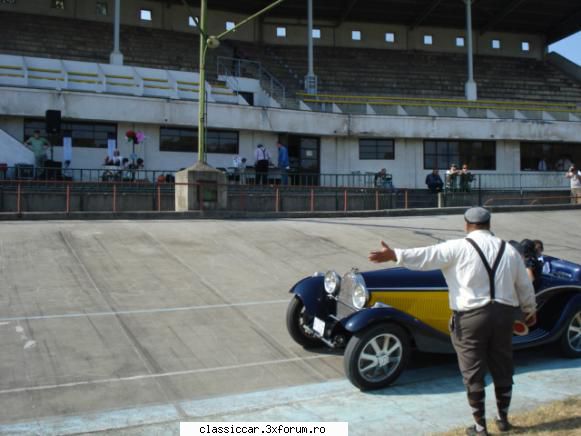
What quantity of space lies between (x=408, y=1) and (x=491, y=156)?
13.3 metres

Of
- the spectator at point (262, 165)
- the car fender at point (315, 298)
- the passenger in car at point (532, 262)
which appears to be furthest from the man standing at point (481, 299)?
the spectator at point (262, 165)

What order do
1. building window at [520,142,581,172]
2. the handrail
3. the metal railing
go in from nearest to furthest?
the metal railing
the handrail
building window at [520,142,581,172]

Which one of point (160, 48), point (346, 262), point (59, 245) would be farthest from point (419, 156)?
point (59, 245)

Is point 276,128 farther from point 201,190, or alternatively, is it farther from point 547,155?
point 547,155

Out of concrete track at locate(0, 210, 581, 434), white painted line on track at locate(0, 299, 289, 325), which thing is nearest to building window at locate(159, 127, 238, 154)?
concrete track at locate(0, 210, 581, 434)

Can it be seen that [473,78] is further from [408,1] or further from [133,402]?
[133,402]

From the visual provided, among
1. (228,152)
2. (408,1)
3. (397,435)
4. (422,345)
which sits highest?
(408,1)

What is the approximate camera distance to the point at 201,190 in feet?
55.2

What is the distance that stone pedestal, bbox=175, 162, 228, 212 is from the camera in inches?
663

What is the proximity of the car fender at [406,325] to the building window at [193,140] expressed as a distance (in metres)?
23.3

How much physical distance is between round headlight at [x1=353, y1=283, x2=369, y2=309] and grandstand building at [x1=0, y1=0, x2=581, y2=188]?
732 inches

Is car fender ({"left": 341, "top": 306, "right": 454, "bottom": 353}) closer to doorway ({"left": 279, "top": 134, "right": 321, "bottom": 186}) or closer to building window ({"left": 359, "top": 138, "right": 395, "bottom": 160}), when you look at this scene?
doorway ({"left": 279, "top": 134, "right": 321, "bottom": 186})

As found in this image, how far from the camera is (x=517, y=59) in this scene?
43.5m

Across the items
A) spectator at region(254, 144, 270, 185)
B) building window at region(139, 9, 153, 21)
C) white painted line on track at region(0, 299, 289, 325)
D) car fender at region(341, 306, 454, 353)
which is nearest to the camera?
car fender at region(341, 306, 454, 353)
